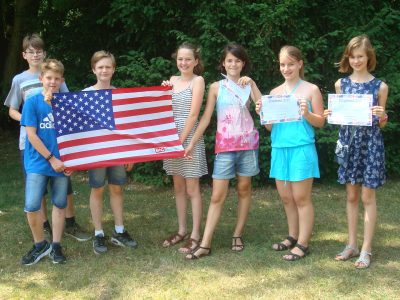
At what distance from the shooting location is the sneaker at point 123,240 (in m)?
5.14

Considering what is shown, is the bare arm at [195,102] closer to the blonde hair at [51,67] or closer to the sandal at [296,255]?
the blonde hair at [51,67]

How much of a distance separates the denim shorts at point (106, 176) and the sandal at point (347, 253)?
217 cm

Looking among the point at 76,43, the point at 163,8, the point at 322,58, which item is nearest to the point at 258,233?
the point at 322,58

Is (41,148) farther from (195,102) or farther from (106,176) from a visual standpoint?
(195,102)

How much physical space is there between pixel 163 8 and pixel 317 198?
347 centimetres

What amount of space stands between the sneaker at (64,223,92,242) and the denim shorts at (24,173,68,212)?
78 cm

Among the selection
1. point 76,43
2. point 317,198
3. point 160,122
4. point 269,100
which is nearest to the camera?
point 269,100

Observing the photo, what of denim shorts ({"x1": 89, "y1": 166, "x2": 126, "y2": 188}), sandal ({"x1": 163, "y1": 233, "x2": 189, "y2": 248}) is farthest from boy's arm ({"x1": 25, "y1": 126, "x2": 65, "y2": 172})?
sandal ({"x1": 163, "y1": 233, "x2": 189, "y2": 248})

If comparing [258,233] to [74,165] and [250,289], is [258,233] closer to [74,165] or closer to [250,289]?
[250,289]

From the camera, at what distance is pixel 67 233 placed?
5543 millimetres

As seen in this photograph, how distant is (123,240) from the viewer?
5.18 meters

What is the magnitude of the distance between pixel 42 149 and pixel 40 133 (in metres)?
0.17

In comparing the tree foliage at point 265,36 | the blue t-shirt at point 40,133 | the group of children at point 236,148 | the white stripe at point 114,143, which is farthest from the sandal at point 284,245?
the tree foliage at point 265,36

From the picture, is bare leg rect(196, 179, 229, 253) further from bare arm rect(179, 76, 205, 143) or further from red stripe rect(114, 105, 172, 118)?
red stripe rect(114, 105, 172, 118)
